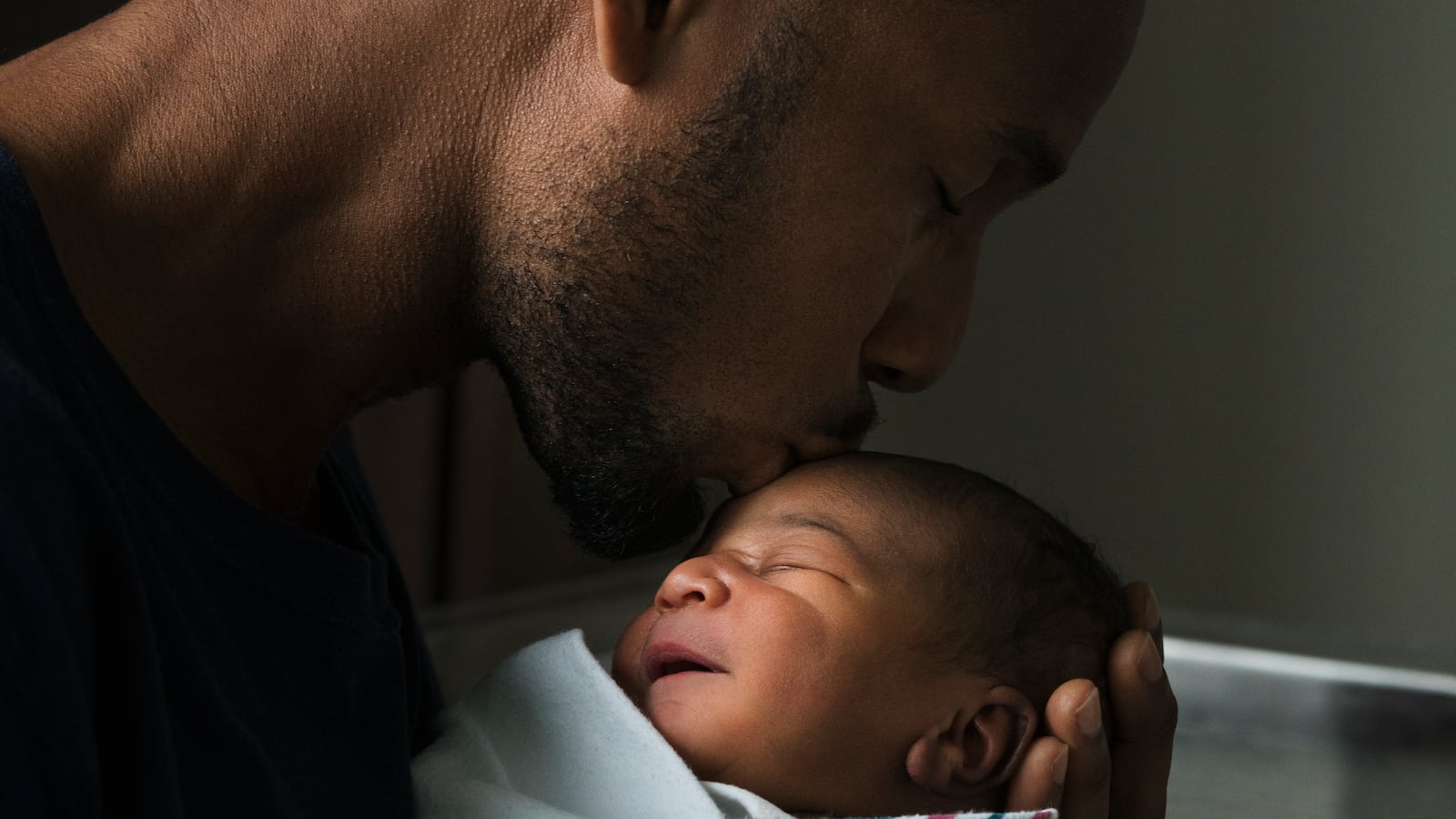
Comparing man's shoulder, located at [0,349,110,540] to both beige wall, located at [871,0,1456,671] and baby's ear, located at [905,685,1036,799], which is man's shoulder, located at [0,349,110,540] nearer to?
baby's ear, located at [905,685,1036,799]

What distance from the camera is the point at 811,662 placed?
949 millimetres

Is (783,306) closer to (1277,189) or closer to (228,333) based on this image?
(228,333)

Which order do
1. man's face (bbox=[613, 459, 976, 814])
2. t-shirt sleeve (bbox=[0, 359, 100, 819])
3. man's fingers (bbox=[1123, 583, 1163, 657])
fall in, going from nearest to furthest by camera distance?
t-shirt sleeve (bbox=[0, 359, 100, 819]), man's face (bbox=[613, 459, 976, 814]), man's fingers (bbox=[1123, 583, 1163, 657])

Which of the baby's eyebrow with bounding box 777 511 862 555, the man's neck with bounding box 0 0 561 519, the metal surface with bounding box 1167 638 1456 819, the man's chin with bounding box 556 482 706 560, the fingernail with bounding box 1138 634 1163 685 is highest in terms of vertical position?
the man's neck with bounding box 0 0 561 519

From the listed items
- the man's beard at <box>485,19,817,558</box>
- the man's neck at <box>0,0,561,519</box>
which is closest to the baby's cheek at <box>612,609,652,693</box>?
the man's beard at <box>485,19,817,558</box>

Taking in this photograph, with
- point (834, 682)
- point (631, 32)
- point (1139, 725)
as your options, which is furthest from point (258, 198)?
point (1139, 725)

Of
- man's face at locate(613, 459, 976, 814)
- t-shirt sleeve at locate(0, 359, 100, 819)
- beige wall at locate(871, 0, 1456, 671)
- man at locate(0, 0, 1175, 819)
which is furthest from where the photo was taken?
beige wall at locate(871, 0, 1456, 671)

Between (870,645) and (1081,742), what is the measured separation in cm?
16

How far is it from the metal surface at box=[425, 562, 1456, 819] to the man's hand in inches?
17.2

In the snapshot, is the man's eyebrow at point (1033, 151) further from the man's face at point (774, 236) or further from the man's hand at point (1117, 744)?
the man's hand at point (1117, 744)

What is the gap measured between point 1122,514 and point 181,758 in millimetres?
2261

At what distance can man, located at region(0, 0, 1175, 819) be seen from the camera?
0.82m

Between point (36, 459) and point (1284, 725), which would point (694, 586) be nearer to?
point (36, 459)

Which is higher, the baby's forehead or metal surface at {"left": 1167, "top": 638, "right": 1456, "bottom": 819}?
the baby's forehead
